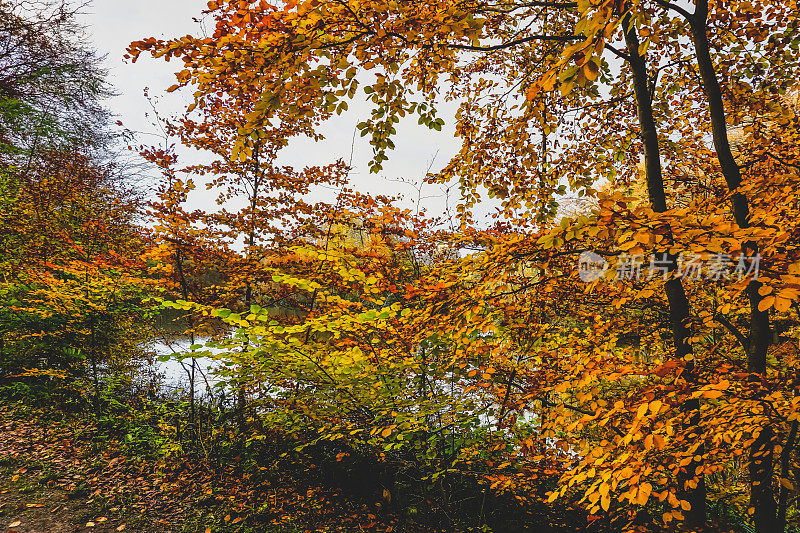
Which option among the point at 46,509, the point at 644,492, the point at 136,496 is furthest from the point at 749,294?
the point at 46,509

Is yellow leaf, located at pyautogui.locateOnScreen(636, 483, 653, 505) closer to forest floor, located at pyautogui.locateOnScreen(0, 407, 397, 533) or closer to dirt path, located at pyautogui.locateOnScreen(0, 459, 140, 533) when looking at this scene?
forest floor, located at pyautogui.locateOnScreen(0, 407, 397, 533)

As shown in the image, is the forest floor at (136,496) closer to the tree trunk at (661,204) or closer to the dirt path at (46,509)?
the dirt path at (46,509)

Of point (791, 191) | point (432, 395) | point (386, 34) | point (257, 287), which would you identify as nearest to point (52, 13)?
point (257, 287)

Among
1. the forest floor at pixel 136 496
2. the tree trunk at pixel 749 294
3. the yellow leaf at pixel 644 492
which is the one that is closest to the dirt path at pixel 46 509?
the forest floor at pixel 136 496

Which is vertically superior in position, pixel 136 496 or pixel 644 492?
pixel 644 492

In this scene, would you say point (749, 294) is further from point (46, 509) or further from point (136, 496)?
point (46, 509)

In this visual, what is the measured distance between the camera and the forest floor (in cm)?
404

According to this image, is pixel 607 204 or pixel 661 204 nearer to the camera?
pixel 607 204

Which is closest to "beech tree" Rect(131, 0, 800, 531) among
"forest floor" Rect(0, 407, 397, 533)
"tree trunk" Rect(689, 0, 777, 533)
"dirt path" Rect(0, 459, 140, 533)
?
"tree trunk" Rect(689, 0, 777, 533)

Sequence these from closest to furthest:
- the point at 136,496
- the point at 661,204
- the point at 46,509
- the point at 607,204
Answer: the point at 607,204 < the point at 661,204 < the point at 46,509 < the point at 136,496

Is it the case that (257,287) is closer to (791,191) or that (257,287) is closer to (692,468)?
(692,468)

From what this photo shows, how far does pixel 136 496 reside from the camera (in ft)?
14.9

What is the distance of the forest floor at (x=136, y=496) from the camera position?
404 cm

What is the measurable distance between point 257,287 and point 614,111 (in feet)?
17.9
